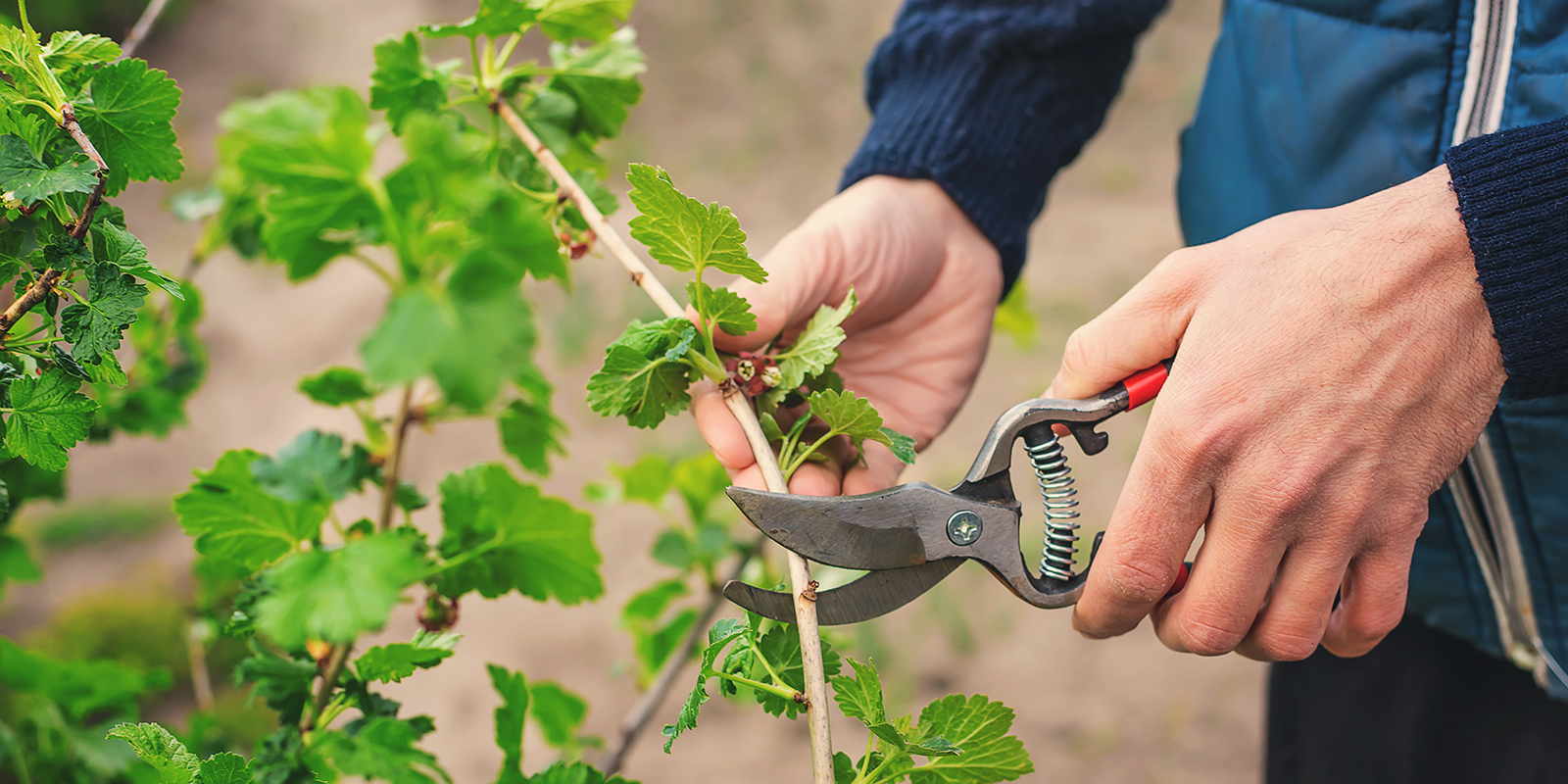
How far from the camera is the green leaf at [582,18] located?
2.73 feet

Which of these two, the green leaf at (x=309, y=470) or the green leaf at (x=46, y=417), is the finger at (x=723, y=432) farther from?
the green leaf at (x=46, y=417)

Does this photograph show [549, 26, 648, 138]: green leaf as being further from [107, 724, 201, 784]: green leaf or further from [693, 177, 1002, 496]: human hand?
[107, 724, 201, 784]: green leaf

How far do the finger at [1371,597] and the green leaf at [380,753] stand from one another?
0.80m

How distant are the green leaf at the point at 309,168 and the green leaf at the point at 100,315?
0.18 meters

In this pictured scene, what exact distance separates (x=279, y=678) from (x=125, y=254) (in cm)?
37

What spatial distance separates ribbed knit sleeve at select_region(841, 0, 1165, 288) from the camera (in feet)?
3.96

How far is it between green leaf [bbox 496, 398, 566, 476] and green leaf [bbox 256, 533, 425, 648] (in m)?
0.43

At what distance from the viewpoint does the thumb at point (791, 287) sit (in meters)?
0.89

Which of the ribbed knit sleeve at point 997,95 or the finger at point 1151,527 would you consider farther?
the ribbed knit sleeve at point 997,95

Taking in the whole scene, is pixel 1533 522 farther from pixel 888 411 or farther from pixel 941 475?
pixel 941 475

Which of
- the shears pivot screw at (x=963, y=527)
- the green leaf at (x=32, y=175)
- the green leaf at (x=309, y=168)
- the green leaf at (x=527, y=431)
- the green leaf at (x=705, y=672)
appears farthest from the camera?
the green leaf at (x=527, y=431)

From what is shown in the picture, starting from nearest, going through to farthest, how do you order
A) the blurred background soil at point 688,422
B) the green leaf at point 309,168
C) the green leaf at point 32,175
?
1. the green leaf at point 309,168
2. the green leaf at point 32,175
3. the blurred background soil at point 688,422

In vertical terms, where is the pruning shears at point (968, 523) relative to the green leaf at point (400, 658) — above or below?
above

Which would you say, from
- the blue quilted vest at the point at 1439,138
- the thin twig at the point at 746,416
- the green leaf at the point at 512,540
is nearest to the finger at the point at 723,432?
the thin twig at the point at 746,416
